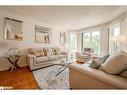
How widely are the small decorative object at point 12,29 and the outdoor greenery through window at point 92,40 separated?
452 centimetres

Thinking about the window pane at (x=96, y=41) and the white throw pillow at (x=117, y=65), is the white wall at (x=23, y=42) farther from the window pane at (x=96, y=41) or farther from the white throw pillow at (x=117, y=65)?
the white throw pillow at (x=117, y=65)

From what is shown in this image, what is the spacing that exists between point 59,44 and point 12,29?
10.3ft

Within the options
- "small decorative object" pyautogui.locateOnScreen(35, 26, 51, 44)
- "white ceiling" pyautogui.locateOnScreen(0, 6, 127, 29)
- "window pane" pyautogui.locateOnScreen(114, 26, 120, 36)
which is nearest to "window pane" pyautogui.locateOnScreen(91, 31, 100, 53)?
"window pane" pyautogui.locateOnScreen(114, 26, 120, 36)

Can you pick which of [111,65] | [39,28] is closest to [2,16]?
[39,28]

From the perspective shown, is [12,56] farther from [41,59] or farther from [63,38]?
[63,38]

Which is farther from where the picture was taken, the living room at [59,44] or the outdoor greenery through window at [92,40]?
the outdoor greenery through window at [92,40]

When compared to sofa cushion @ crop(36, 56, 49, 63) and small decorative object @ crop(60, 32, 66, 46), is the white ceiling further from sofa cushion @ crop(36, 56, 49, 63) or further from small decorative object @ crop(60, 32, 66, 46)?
small decorative object @ crop(60, 32, 66, 46)

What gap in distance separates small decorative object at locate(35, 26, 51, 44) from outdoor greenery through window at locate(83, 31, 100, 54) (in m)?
2.89

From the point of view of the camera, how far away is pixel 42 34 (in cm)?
511

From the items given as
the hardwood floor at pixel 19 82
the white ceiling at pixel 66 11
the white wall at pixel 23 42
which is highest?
the white ceiling at pixel 66 11

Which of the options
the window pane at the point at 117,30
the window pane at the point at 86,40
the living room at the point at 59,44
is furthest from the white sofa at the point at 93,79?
the window pane at the point at 86,40

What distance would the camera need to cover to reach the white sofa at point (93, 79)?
1.27 metres

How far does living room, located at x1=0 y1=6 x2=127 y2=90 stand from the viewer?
168 centimetres
